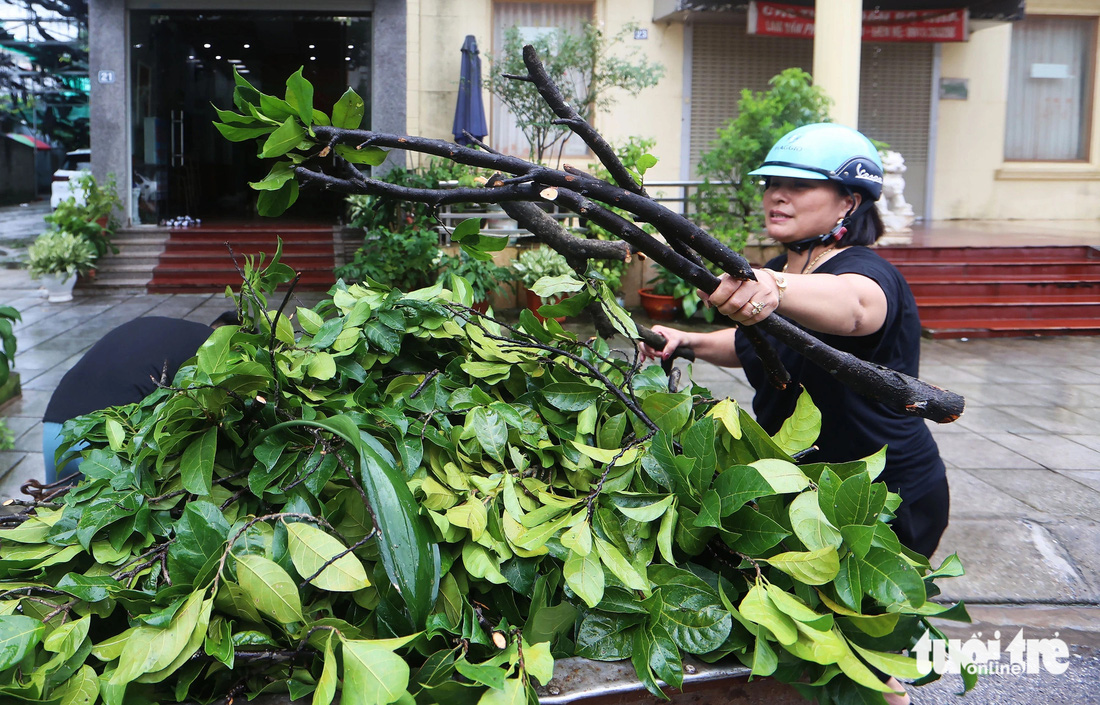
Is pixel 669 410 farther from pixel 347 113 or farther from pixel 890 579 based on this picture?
pixel 347 113

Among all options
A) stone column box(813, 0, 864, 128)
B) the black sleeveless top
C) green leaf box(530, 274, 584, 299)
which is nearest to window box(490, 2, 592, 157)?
stone column box(813, 0, 864, 128)

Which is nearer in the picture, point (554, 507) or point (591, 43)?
point (554, 507)

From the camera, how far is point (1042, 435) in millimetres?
6043

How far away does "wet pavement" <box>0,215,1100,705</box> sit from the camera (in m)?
3.46

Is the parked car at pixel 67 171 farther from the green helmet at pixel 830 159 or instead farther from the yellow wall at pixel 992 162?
the yellow wall at pixel 992 162

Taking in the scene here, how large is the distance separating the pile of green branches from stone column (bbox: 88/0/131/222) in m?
12.5

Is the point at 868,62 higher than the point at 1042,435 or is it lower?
higher

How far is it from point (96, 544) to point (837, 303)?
1535mm

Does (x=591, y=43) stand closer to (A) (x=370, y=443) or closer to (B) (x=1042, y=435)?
(B) (x=1042, y=435)

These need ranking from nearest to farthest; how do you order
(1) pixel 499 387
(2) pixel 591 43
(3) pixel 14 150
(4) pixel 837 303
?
(1) pixel 499 387
(4) pixel 837 303
(2) pixel 591 43
(3) pixel 14 150

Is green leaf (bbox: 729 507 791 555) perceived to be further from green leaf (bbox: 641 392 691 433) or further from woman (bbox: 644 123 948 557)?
woman (bbox: 644 123 948 557)

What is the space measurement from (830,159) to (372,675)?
168 cm

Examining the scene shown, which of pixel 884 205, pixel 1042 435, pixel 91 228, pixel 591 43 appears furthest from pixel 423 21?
pixel 1042 435

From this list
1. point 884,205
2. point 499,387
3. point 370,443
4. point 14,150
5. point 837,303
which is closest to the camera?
point 370,443
